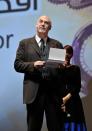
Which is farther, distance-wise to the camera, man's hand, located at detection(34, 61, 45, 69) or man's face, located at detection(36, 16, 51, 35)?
man's face, located at detection(36, 16, 51, 35)

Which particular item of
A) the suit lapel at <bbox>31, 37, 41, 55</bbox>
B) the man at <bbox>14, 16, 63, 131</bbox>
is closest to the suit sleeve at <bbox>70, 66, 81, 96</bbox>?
the man at <bbox>14, 16, 63, 131</bbox>

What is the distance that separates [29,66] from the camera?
243 cm

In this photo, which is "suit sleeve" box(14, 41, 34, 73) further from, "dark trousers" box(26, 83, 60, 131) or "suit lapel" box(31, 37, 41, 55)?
"dark trousers" box(26, 83, 60, 131)

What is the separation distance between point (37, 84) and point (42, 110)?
0.56ft

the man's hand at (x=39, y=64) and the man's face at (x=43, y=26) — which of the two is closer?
the man's hand at (x=39, y=64)

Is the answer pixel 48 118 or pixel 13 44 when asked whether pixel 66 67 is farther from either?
pixel 13 44

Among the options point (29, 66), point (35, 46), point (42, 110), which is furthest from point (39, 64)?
point (42, 110)

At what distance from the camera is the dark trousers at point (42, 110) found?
248cm

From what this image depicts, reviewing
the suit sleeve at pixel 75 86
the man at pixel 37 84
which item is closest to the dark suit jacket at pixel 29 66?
the man at pixel 37 84

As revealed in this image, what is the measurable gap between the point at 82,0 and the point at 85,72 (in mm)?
639

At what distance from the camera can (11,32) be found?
3.43 meters

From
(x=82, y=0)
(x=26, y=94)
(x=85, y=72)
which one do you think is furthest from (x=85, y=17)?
(x=26, y=94)

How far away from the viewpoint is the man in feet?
8.14

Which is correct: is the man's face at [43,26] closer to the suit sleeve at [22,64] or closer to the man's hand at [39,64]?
the suit sleeve at [22,64]
